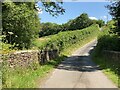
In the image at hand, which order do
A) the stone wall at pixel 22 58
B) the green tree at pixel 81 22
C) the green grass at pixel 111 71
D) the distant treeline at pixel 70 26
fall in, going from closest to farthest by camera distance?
the stone wall at pixel 22 58 < the green grass at pixel 111 71 < the distant treeline at pixel 70 26 < the green tree at pixel 81 22

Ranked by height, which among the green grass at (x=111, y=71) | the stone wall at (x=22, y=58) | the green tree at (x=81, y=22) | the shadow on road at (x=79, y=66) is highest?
the green tree at (x=81, y=22)

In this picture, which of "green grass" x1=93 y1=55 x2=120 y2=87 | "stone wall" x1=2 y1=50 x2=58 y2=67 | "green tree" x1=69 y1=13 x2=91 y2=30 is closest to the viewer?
"stone wall" x1=2 y1=50 x2=58 y2=67

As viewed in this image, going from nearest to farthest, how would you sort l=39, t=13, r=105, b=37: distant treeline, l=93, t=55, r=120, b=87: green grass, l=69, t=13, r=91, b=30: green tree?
1. l=93, t=55, r=120, b=87: green grass
2. l=39, t=13, r=105, b=37: distant treeline
3. l=69, t=13, r=91, b=30: green tree

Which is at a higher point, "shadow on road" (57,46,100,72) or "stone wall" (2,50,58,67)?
"stone wall" (2,50,58,67)

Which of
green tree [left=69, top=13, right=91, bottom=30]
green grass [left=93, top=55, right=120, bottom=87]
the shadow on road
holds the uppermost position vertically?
green tree [left=69, top=13, right=91, bottom=30]

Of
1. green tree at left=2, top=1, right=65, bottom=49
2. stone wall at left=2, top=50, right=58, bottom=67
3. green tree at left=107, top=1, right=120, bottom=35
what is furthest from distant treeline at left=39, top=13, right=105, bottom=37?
stone wall at left=2, top=50, right=58, bottom=67

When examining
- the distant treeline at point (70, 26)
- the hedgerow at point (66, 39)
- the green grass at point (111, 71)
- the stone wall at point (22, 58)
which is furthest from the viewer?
the distant treeline at point (70, 26)

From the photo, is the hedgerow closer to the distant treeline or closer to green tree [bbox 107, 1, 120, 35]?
green tree [bbox 107, 1, 120, 35]

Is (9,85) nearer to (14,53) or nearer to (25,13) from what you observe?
(14,53)

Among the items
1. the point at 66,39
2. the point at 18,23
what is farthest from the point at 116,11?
the point at 66,39

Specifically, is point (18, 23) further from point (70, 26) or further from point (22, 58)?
point (70, 26)

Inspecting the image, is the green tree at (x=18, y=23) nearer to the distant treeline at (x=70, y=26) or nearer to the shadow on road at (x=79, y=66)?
the shadow on road at (x=79, y=66)

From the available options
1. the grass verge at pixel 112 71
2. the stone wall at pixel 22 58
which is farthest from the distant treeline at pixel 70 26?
the stone wall at pixel 22 58

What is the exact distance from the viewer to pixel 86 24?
106m
